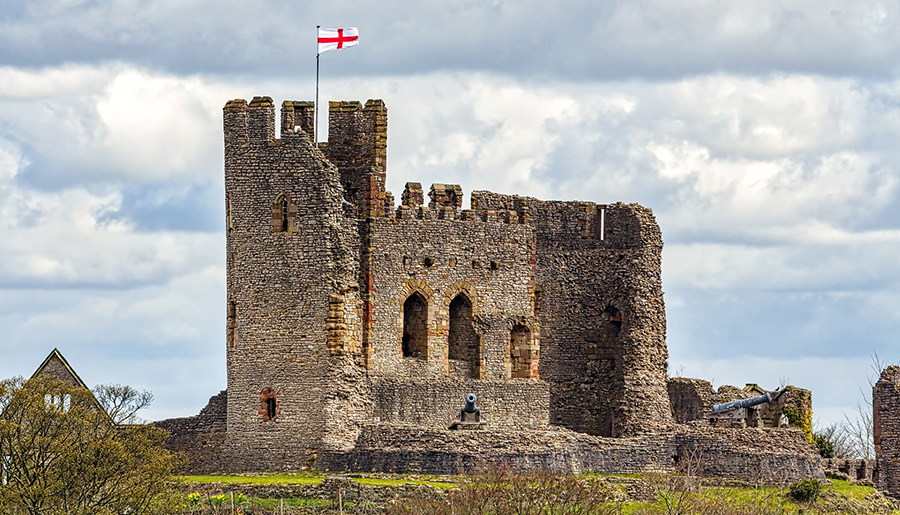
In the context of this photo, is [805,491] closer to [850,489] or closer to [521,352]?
[850,489]

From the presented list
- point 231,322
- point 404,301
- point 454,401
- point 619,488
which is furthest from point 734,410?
point 231,322

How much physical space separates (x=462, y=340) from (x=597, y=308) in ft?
21.5

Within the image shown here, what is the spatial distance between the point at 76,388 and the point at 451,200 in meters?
16.9

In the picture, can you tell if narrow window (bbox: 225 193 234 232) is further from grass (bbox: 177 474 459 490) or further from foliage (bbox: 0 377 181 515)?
foliage (bbox: 0 377 181 515)

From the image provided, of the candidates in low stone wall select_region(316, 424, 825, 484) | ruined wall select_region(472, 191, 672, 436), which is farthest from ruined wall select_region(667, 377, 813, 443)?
low stone wall select_region(316, 424, 825, 484)

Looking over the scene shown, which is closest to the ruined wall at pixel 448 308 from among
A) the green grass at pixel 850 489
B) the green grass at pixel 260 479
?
the green grass at pixel 260 479

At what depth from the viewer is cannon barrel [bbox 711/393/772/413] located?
73.4 m

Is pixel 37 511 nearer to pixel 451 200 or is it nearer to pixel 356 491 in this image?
pixel 356 491

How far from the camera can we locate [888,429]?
79.7m

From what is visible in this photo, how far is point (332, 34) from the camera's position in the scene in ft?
231

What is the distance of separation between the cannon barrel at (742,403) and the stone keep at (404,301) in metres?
1.78

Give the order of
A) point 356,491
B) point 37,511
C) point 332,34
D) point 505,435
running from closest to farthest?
point 37,511
point 356,491
point 505,435
point 332,34

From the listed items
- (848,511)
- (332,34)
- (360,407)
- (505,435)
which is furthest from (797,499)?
(332,34)

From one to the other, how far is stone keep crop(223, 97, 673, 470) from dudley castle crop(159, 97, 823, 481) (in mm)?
65
